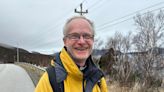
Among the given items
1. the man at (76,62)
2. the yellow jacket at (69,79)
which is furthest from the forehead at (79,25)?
the yellow jacket at (69,79)

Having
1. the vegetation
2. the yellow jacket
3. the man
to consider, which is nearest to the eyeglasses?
the man

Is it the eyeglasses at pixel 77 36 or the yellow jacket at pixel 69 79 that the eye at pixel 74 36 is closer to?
the eyeglasses at pixel 77 36

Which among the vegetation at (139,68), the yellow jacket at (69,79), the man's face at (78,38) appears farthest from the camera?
the vegetation at (139,68)

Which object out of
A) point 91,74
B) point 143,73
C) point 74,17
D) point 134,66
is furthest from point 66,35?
point 134,66

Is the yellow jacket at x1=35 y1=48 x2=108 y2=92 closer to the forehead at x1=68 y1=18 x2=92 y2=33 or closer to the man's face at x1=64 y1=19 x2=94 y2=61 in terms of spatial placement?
the man's face at x1=64 y1=19 x2=94 y2=61

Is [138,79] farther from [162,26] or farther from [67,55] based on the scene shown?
[162,26]

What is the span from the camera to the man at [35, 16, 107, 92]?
10.4 feet

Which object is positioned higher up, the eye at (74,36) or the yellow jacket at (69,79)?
the eye at (74,36)

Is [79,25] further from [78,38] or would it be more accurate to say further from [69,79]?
[69,79]

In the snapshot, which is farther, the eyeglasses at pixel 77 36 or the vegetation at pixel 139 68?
the vegetation at pixel 139 68

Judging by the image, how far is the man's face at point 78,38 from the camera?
328cm

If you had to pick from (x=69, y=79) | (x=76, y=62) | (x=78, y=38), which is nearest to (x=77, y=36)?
(x=78, y=38)

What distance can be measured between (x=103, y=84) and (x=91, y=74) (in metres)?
0.21

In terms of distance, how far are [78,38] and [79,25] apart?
→ 0.10 m
